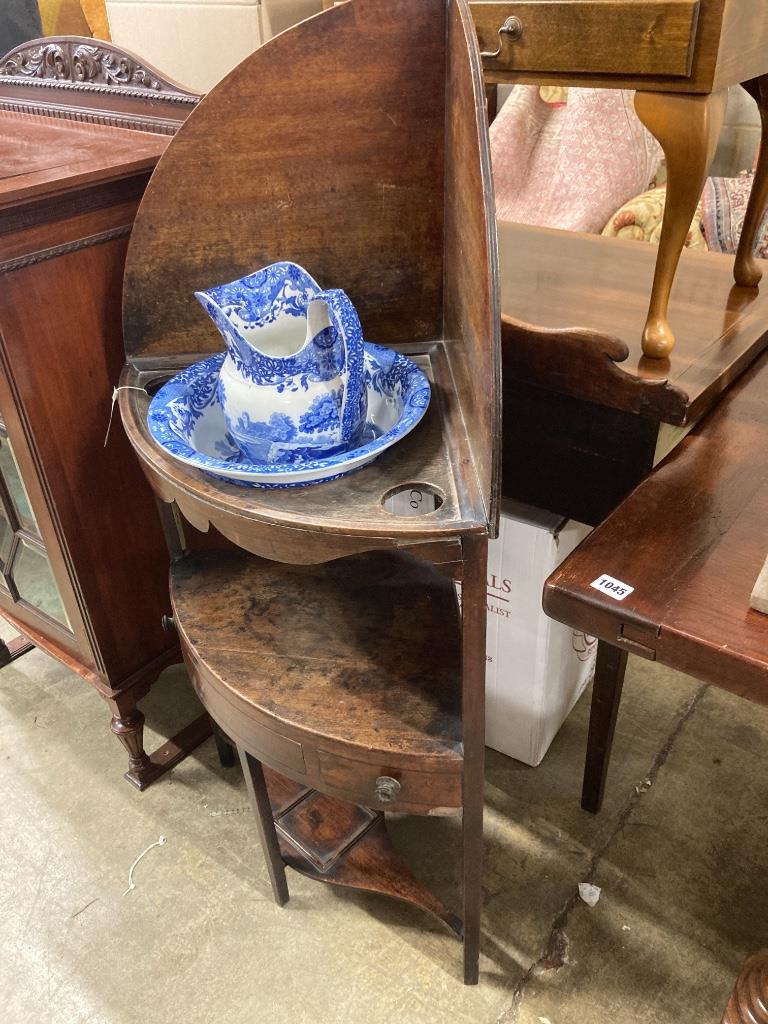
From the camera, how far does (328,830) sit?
3.92 ft

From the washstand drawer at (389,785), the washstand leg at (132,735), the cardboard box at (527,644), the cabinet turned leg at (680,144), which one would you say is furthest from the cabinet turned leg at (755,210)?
the washstand leg at (132,735)

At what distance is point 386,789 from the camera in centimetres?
90

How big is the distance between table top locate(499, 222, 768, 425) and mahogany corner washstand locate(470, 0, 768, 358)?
0.27 ft

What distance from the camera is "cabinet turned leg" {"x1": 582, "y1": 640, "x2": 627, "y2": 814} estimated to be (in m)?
1.20

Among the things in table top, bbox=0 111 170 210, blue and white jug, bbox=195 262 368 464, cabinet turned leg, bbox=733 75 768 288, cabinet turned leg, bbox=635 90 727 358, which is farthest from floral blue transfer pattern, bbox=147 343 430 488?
cabinet turned leg, bbox=733 75 768 288

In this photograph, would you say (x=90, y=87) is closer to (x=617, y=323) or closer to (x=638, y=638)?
(x=617, y=323)

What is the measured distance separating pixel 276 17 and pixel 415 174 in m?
0.63

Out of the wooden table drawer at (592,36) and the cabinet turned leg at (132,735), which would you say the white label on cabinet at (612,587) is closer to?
the wooden table drawer at (592,36)

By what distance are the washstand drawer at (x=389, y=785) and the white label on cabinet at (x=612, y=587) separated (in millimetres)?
243

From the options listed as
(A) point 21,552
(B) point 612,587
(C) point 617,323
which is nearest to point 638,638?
(B) point 612,587

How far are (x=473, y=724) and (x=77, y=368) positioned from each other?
681 mm

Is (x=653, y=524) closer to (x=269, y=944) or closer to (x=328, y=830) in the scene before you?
(x=328, y=830)

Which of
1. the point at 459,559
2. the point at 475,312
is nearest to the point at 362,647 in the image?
the point at 459,559

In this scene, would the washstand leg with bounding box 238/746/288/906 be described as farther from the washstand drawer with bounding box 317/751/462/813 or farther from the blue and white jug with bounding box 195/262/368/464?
the blue and white jug with bounding box 195/262/368/464
